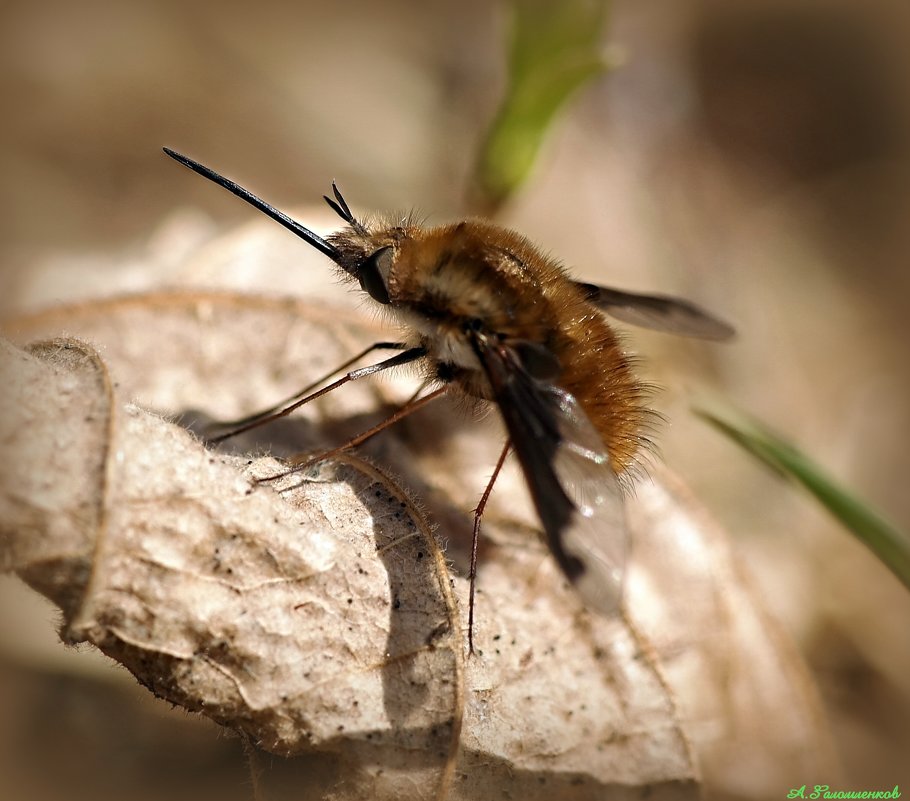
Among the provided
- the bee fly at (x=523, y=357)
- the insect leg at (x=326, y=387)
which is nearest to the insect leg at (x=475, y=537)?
the bee fly at (x=523, y=357)

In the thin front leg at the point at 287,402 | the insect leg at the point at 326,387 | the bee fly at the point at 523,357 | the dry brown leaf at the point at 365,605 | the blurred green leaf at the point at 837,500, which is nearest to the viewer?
the dry brown leaf at the point at 365,605

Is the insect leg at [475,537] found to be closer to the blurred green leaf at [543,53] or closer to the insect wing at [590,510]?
the insect wing at [590,510]

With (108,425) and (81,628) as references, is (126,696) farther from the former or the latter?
(108,425)

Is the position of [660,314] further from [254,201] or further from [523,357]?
[254,201]

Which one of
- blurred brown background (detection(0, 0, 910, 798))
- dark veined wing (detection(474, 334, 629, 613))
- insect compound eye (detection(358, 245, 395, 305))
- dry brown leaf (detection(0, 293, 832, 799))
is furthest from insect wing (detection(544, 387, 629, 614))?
blurred brown background (detection(0, 0, 910, 798))

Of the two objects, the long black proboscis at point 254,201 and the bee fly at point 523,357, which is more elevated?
the long black proboscis at point 254,201

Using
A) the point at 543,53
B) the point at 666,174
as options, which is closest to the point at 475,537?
the point at 543,53

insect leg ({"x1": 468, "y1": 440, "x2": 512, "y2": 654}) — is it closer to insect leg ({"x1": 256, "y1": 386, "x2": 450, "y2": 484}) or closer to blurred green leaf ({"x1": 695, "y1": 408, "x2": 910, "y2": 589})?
insect leg ({"x1": 256, "y1": 386, "x2": 450, "y2": 484})
